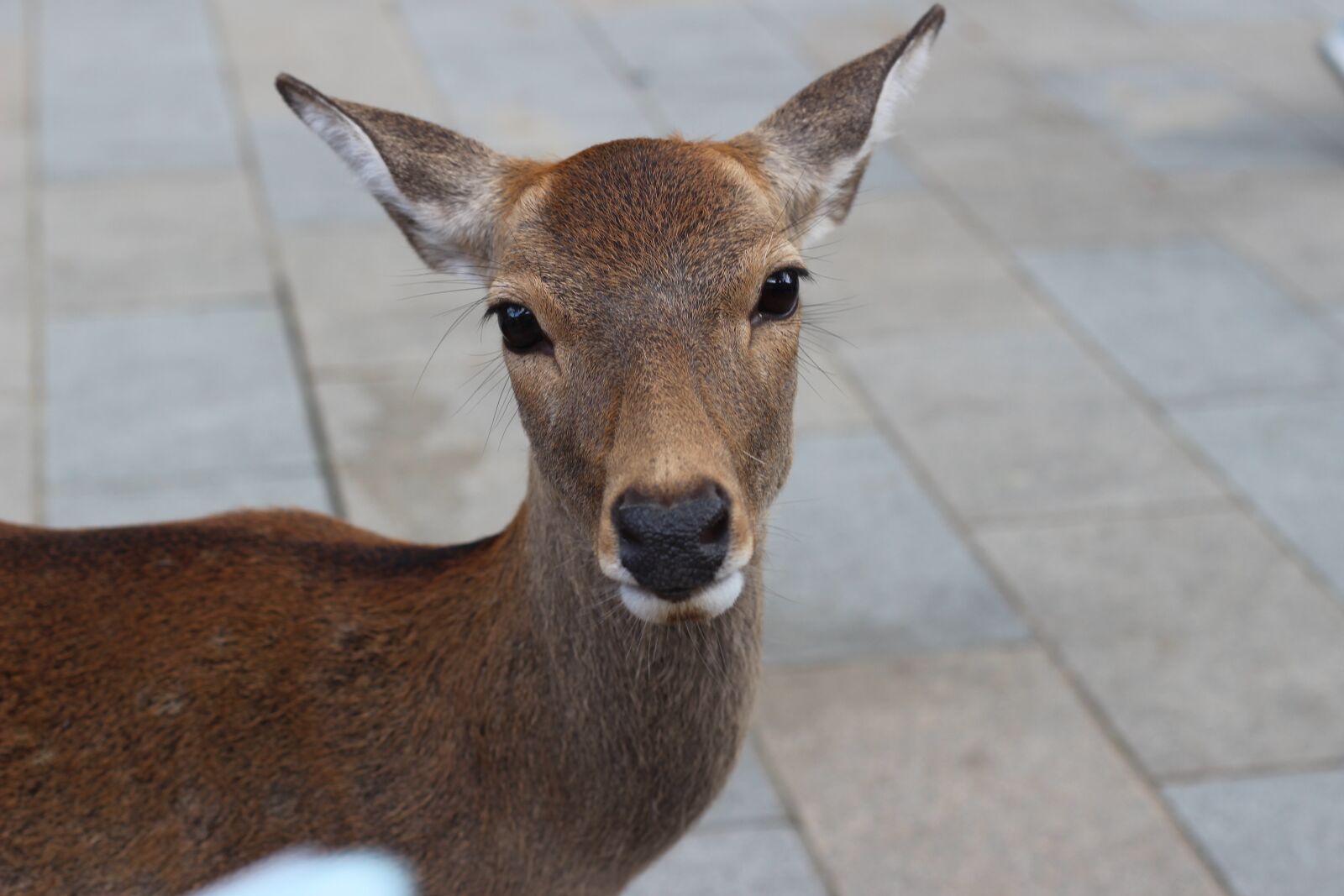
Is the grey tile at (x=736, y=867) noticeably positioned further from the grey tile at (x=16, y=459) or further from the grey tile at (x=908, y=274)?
the grey tile at (x=908, y=274)

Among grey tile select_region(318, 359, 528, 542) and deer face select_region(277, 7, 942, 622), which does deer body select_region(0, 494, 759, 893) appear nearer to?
deer face select_region(277, 7, 942, 622)

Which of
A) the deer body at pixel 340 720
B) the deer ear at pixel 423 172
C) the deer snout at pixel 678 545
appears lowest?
the deer body at pixel 340 720

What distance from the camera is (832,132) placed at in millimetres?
3363

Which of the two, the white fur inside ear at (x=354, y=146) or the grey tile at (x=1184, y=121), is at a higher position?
the white fur inside ear at (x=354, y=146)

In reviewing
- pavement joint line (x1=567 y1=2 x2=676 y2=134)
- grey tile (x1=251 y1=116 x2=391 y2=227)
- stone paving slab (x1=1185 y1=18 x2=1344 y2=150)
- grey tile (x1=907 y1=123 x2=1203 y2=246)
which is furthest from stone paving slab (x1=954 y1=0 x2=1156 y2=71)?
grey tile (x1=251 y1=116 x2=391 y2=227)

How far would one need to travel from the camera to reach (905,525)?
609 centimetres

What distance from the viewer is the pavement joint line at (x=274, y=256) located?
20.6 ft

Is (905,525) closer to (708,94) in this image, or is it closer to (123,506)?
(123,506)

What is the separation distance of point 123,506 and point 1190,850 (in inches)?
154

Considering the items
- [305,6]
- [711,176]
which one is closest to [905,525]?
[711,176]

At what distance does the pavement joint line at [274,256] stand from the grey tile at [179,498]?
0.10 meters

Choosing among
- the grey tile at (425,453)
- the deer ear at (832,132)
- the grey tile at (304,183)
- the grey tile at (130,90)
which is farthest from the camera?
the grey tile at (130,90)

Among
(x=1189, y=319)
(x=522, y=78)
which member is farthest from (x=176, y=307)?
(x=1189, y=319)

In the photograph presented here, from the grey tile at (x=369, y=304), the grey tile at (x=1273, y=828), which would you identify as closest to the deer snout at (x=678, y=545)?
the grey tile at (x=1273, y=828)
